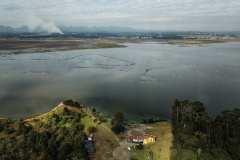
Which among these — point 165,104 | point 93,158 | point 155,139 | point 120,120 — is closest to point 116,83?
point 165,104

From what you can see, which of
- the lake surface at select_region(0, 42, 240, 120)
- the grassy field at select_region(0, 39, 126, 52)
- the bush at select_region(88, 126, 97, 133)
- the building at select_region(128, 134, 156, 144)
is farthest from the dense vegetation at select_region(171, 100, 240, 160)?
the grassy field at select_region(0, 39, 126, 52)

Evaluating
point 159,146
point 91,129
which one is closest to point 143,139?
point 159,146

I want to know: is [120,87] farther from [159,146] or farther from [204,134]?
[204,134]

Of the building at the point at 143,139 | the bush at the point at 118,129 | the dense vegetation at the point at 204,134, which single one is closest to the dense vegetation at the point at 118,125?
the bush at the point at 118,129

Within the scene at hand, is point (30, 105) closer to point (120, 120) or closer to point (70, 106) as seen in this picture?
point (70, 106)

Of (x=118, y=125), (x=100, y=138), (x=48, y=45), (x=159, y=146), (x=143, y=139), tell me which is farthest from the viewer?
(x=48, y=45)

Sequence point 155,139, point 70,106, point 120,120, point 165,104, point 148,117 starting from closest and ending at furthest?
point 155,139 → point 120,120 → point 148,117 → point 70,106 → point 165,104

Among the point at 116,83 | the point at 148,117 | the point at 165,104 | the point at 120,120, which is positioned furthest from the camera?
the point at 116,83
